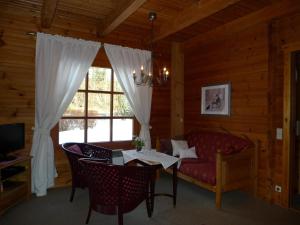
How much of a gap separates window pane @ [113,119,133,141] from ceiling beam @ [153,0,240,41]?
5.43 feet

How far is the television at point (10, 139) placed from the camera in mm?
3035

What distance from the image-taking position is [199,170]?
3.31m

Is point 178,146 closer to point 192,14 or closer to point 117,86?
point 117,86

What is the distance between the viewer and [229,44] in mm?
3914

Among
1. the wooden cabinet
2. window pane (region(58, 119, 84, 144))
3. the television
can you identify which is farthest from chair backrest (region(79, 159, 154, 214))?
window pane (region(58, 119, 84, 144))

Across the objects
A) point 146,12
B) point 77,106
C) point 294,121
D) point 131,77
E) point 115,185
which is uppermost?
point 146,12

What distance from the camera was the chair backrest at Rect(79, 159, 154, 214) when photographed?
2.27 m

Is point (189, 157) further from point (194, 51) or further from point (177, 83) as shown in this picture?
point (194, 51)

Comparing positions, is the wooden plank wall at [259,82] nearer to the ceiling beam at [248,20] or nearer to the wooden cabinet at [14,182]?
the ceiling beam at [248,20]

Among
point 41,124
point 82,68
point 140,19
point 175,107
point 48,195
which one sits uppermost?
point 140,19

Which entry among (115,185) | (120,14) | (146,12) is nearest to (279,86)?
(146,12)

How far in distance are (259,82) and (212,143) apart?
1190 millimetres

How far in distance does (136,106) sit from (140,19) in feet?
4.95

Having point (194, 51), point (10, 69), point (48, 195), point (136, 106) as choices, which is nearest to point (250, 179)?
point (136, 106)
